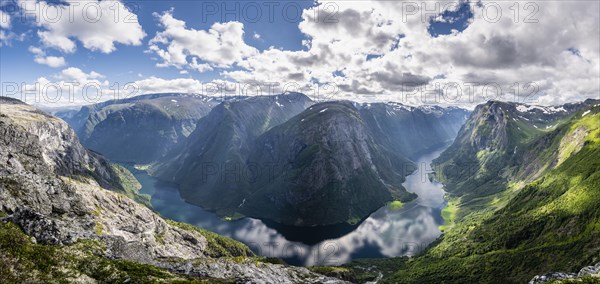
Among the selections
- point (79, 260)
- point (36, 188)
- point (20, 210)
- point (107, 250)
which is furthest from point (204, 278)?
point (36, 188)

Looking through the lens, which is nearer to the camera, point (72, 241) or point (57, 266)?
point (57, 266)

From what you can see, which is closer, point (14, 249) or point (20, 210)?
point (14, 249)

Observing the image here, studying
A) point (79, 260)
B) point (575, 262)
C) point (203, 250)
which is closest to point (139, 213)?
point (203, 250)

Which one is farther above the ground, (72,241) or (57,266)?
(57,266)

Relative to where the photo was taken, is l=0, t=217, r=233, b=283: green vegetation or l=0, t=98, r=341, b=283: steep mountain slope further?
l=0, t=98, r=341, b=283: steep mountain slope

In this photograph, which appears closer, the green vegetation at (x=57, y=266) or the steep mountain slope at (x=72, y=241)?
the green vegetation at (x=57, y=266)

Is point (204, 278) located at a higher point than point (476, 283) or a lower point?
higher

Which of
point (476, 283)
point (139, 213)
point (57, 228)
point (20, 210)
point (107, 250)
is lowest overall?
point (476, 283)

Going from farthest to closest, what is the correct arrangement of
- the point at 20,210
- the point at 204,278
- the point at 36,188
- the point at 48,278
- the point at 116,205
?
the point at 116,205, the point at 36,188, the point at 204,278, the point at 20,210, the point at 48,278

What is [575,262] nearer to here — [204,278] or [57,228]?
[204,278]

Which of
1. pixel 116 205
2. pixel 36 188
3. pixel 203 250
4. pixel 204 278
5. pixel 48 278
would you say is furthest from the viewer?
pixel 203 250
